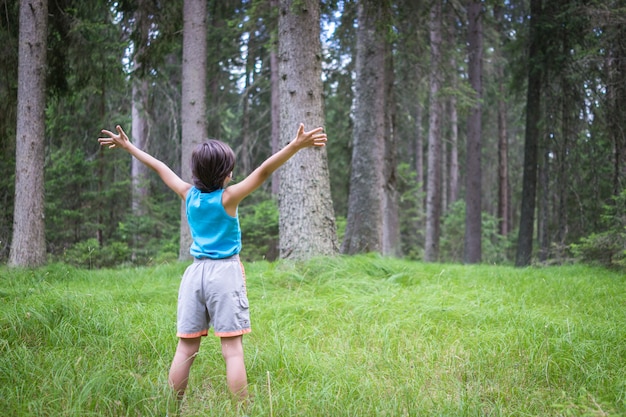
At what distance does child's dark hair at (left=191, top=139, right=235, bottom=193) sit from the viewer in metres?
2.72

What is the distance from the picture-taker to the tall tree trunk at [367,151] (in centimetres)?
957

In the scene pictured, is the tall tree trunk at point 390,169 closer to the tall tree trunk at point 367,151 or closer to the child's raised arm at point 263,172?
the tall tree trunk at point 367,151

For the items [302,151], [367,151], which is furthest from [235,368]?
[367,151]

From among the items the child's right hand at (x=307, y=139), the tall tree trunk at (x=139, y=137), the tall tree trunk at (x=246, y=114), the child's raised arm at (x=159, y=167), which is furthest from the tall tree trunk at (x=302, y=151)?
the tall tree trunk at (x=246, y=114)

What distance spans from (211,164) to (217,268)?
0.60 meters

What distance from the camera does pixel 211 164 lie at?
107 inches

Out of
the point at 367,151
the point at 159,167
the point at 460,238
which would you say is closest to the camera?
the point at 159,167

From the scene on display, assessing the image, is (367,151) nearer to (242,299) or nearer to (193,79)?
(193,79)

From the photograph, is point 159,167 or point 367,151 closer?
point 159,167

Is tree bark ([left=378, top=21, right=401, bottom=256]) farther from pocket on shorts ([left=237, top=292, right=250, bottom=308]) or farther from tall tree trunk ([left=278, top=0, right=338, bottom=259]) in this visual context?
pocket on shorts ([left=237, top=292, right=250, bottom=308])

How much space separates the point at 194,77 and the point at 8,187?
5618mm

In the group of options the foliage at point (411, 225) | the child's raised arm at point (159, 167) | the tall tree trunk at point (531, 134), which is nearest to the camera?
the child's raised arm at point (159, 167)

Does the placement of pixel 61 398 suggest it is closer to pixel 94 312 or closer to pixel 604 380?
pixel 94 312

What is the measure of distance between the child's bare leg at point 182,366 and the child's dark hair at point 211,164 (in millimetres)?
906
